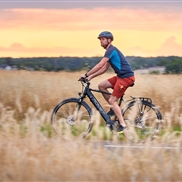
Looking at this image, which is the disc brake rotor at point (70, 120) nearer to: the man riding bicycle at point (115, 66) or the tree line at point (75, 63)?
the man riding bicycle at point (115, 66)

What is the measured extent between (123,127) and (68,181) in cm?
396

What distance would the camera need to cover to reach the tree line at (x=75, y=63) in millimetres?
23141

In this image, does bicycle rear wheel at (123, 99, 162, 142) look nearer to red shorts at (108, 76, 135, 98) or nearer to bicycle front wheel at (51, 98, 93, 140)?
red shorts at (108, 76, 135, 98)

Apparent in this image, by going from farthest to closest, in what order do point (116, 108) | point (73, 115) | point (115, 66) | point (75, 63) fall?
point (75, 63)
point (73, 115)
point (116, 108)
point (115, 66)

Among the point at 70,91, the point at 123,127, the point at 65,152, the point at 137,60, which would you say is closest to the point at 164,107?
the point at 70,91

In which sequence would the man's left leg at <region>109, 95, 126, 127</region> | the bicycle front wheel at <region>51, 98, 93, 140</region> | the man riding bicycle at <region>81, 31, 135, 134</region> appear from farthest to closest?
the bicycle front wheel at <region>51, 98, 93, 140</region>
the man's left leg at <region>109, 95, 126, 127</region>
the man riding bicycle at <region>81, 31, 135, 134</region>

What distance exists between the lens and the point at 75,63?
24.3 m

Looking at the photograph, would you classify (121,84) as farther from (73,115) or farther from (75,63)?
(75,63)

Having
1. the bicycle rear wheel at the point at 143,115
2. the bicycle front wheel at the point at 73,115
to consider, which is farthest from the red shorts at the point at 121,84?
the bicycle front wheel at the point at 73,115

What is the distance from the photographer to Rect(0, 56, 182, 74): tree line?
23141 millimetres

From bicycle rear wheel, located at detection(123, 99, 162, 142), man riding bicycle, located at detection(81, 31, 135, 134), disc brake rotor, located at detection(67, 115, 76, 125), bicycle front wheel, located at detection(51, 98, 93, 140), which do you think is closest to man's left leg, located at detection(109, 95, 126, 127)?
man riding bicycle, located at detection(81, 31, 135, 134)

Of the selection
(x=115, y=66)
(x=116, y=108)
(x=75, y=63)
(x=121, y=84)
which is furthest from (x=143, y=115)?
(x=75, y=63)

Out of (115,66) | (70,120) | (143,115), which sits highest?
(115,66)

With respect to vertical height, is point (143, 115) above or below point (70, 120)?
above
